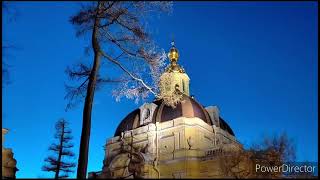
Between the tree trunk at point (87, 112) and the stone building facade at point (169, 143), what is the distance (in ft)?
63.0

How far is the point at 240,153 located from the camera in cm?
2961

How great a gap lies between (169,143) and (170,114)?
337 cm

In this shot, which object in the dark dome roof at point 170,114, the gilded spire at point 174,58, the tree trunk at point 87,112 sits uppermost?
the gilded spire at point 174,58

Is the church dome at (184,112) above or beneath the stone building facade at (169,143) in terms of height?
above

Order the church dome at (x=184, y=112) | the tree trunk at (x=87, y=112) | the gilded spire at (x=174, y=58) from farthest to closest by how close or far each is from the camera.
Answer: the gilded spire at (x=174, y=58) < the church dome at (x=184, y=112) < the tree trunk at (x=87, y=112)

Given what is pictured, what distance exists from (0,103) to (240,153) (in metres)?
20.2

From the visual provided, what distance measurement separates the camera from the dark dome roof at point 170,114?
40688 mm

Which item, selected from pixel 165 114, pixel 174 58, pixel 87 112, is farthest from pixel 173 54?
pixel 87 112

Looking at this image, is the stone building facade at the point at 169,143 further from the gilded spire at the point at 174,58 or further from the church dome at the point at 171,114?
the gilded spire at the point at 174,58

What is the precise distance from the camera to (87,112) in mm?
14055

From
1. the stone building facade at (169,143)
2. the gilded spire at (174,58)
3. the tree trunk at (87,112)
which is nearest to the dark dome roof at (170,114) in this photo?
the stone building facade at (169,143)

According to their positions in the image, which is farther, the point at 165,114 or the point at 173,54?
the point at 173,54

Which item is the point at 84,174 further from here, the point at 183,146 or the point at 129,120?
the point at 129,120

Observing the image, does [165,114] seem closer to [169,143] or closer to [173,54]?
[169,143]
